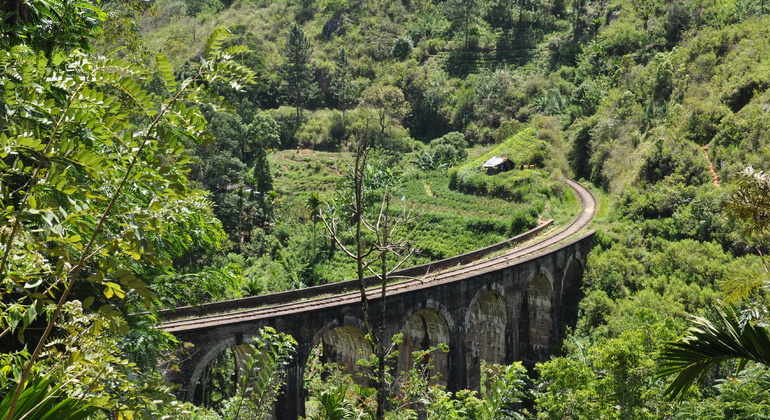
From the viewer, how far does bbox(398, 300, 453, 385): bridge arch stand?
22688 millimetres

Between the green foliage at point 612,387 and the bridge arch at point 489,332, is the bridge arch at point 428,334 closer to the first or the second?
the bridge arch at point 489,332

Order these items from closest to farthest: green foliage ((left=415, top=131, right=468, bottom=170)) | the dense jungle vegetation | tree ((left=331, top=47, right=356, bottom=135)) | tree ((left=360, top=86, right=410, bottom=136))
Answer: the dense jungle vegetation
green foliage ((left=415, top=131, right=468, bottom=170))
tree ((left=360, top=86, right=410, bottom=136))
tree ((left=331, top=47, right=356, bottom=135))

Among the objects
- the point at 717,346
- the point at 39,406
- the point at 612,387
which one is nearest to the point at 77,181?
the point at 39,406

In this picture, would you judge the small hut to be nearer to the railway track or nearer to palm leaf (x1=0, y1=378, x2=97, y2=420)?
the railway track

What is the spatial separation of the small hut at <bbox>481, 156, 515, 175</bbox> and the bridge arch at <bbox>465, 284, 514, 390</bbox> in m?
20.7

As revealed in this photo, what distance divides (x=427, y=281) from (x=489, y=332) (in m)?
18.4

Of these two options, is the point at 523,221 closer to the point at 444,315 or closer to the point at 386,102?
the point at 444,315

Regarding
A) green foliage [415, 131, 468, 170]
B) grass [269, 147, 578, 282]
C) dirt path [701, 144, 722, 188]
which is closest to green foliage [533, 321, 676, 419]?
grass [269, 147, 578, 282]

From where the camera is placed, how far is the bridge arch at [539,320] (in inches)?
1168

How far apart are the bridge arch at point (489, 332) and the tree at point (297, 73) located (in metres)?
43.8

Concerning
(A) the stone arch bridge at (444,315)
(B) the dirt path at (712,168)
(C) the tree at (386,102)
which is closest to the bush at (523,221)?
(A) the stone arch bridge at (444,315)

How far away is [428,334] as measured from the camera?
77.1ft

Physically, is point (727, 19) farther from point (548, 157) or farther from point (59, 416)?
point (59, 416)

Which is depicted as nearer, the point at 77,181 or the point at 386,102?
the point at 77,181
